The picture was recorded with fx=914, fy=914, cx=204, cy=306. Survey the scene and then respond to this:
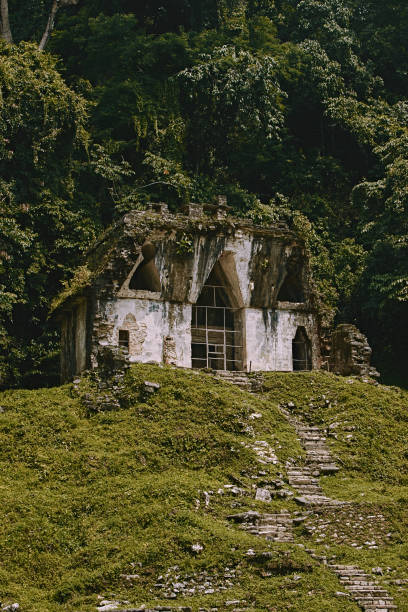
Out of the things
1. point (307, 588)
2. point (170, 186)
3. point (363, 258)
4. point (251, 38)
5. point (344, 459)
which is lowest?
point (307, 588)

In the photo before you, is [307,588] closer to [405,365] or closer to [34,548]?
[34,548]

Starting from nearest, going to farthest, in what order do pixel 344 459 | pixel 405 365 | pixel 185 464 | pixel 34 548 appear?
pixel 34 548 → pixel 185 464 → pixel 344 459 → pixel 405 365

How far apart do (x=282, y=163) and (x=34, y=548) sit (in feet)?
89.0

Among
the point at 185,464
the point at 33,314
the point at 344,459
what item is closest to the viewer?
the point at 185,464

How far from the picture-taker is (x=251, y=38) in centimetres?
4478

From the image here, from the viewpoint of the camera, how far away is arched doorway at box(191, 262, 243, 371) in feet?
102

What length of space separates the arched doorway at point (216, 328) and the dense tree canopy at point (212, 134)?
3.45 metres

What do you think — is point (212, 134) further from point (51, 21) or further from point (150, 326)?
point (150, 326)

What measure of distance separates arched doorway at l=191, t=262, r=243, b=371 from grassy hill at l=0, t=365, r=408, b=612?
2976mm

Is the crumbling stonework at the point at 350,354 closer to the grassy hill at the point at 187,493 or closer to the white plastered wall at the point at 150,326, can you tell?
the grassy hill at the point at 187,493

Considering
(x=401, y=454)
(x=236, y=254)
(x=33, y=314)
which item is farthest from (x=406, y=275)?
(x=33, y=314)

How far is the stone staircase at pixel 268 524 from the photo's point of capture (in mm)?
19250

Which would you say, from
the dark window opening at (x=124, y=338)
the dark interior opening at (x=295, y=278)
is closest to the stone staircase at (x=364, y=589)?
the dark window opening at (x=124, y=338)

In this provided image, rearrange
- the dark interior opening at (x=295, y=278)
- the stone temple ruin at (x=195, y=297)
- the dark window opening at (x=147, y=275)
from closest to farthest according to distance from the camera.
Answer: the stone temple ruin at (x=195, y=297), the dark window opening at (x=147, y=275), the dark interior opening at (x=295, y=278)
